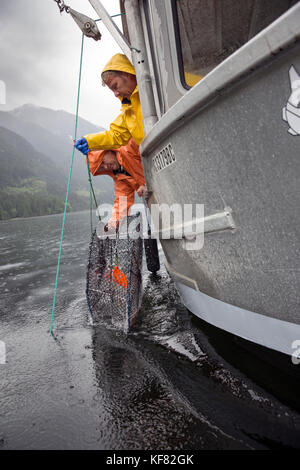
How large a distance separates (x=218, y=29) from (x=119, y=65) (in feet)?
3.69

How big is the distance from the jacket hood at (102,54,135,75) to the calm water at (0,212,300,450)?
9.18ft

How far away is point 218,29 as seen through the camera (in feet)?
7.46

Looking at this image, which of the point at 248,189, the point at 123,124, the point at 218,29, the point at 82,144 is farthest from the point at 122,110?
the point at 248,189

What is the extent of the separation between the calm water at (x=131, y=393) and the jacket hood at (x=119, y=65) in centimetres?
280

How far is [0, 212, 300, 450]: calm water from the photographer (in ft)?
5.11

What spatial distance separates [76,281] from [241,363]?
165 inches

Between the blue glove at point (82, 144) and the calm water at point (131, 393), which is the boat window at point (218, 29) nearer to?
the blue glove at point (82, 144)

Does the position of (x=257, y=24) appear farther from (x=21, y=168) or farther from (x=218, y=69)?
(x=21, y=168)

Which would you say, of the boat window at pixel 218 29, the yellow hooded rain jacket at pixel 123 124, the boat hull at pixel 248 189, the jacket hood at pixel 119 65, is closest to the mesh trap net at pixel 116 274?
the yellow hooded rain jacket at pixel 123 124

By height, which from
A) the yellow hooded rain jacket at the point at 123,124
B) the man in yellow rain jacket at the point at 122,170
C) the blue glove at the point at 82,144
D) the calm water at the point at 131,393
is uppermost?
the yellow hooded rain jacket at the point at 123,124

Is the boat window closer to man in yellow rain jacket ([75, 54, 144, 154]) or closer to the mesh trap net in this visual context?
man in yellow rain jacket ([75, 54, 144, 154])

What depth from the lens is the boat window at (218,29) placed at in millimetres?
2205

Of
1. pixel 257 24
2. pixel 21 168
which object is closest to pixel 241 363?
pixel 257 24

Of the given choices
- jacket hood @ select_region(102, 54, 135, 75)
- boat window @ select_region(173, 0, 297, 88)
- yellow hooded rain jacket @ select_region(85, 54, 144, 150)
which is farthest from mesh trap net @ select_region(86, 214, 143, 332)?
boat window @ select_region(173, 0, 297, 88)
